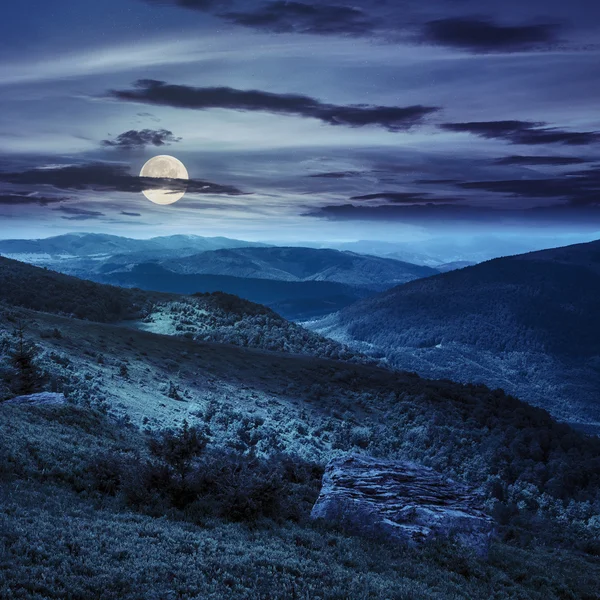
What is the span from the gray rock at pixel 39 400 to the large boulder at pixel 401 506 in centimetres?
1193

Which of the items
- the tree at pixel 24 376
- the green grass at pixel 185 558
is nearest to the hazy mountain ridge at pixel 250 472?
the green grass at pixel 185 558

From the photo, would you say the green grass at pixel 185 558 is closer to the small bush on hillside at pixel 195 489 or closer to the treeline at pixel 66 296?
the small bush on hillside at pixel 195 489

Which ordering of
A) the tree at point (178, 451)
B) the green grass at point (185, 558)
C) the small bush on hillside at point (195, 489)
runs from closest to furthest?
1. the green grass at point (185, 558)
2. the small bush on hillside at point (195, 489)
3. the tree at point (178, 451)

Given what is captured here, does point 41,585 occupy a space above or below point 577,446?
above

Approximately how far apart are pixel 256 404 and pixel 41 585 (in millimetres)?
30253

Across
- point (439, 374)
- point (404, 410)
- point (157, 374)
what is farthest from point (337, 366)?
point (439, 374)

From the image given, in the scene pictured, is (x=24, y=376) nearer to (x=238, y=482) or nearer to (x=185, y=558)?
(x=238, y=482)

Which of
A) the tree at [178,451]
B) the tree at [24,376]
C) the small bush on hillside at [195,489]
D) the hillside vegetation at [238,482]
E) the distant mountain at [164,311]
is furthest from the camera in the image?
the distant mountain at [164,311]

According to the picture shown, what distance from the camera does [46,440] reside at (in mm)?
16047

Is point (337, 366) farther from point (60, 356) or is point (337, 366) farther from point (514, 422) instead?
point (60, 356)

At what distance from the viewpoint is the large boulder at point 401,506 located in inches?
583

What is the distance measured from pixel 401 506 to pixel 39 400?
50.6 ft

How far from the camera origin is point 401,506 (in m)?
15.9

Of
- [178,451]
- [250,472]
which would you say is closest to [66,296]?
[178,451]
